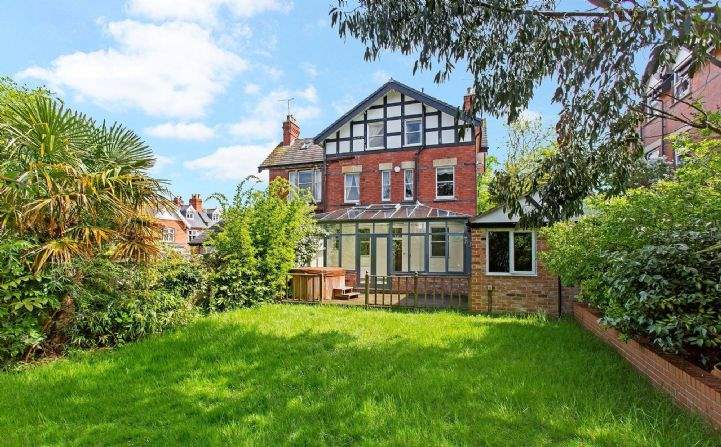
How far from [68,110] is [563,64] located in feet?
26.7

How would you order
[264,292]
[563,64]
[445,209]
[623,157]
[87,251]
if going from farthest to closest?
[445,209] < [264,292] < [87,251] < [623,157] < [563,64]

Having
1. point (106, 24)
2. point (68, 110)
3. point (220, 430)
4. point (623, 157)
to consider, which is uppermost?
point (106, 24)

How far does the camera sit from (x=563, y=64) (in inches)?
214

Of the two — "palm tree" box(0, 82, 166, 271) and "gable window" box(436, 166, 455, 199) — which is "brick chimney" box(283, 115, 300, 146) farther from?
"palm tree" box(0, 82, 166, 271)

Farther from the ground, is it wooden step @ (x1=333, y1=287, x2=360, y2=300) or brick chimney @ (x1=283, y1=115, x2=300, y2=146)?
brick chimney @ (x1=283, y1=115, x2=300, y2=146)

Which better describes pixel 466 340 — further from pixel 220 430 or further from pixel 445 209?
pixel 445 209

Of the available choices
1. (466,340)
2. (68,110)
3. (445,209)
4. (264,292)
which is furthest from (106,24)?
(445,209)

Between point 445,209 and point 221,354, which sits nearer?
point 221,354

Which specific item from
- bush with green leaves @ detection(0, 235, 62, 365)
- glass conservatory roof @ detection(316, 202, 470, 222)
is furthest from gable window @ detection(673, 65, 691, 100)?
bush with green leaves @ detection(0, 235, 62, 365)

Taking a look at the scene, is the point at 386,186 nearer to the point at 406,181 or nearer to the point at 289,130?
the point at 406,181

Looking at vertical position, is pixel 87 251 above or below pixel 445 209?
below

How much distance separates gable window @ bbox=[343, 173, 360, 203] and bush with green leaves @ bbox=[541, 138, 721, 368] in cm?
1339

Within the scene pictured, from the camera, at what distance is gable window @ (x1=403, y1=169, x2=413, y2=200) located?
1869cm

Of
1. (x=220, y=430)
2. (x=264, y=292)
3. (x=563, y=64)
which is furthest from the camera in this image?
(x=264, y=292)
